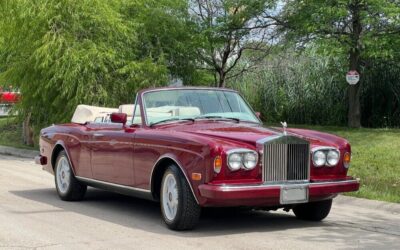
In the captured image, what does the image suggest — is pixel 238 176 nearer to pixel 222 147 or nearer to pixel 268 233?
pixel 222 147

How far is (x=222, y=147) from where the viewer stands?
22.3 feet

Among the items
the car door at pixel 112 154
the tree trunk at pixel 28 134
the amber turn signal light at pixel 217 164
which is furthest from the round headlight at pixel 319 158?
the tree trunk at pixel 28 134

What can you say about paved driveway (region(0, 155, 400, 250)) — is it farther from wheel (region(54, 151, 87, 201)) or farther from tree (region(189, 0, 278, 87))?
tree (region(189, 0, 278, 87))

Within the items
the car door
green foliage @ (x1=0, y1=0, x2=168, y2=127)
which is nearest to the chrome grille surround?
the car door

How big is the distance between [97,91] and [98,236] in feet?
35.7

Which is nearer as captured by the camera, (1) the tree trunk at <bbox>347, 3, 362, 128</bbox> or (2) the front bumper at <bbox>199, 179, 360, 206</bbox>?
(2) the front bumper at <bbox>199, 179, 360, 206</bbox>

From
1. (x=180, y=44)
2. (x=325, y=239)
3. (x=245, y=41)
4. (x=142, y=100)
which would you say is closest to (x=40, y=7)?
(x=180, y=44)

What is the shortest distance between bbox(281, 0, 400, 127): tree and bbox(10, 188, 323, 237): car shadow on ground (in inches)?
280

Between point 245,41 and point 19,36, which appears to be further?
point 245,41

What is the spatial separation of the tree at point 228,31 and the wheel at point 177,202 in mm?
10231

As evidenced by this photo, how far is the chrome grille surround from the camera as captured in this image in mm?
7051

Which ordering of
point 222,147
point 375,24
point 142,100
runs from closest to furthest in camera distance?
point 222,147 < point 142,100 < point 375,24

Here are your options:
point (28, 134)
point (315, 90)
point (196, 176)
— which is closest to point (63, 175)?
point (196, 176)

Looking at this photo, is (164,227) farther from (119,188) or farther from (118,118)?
(118,118)
